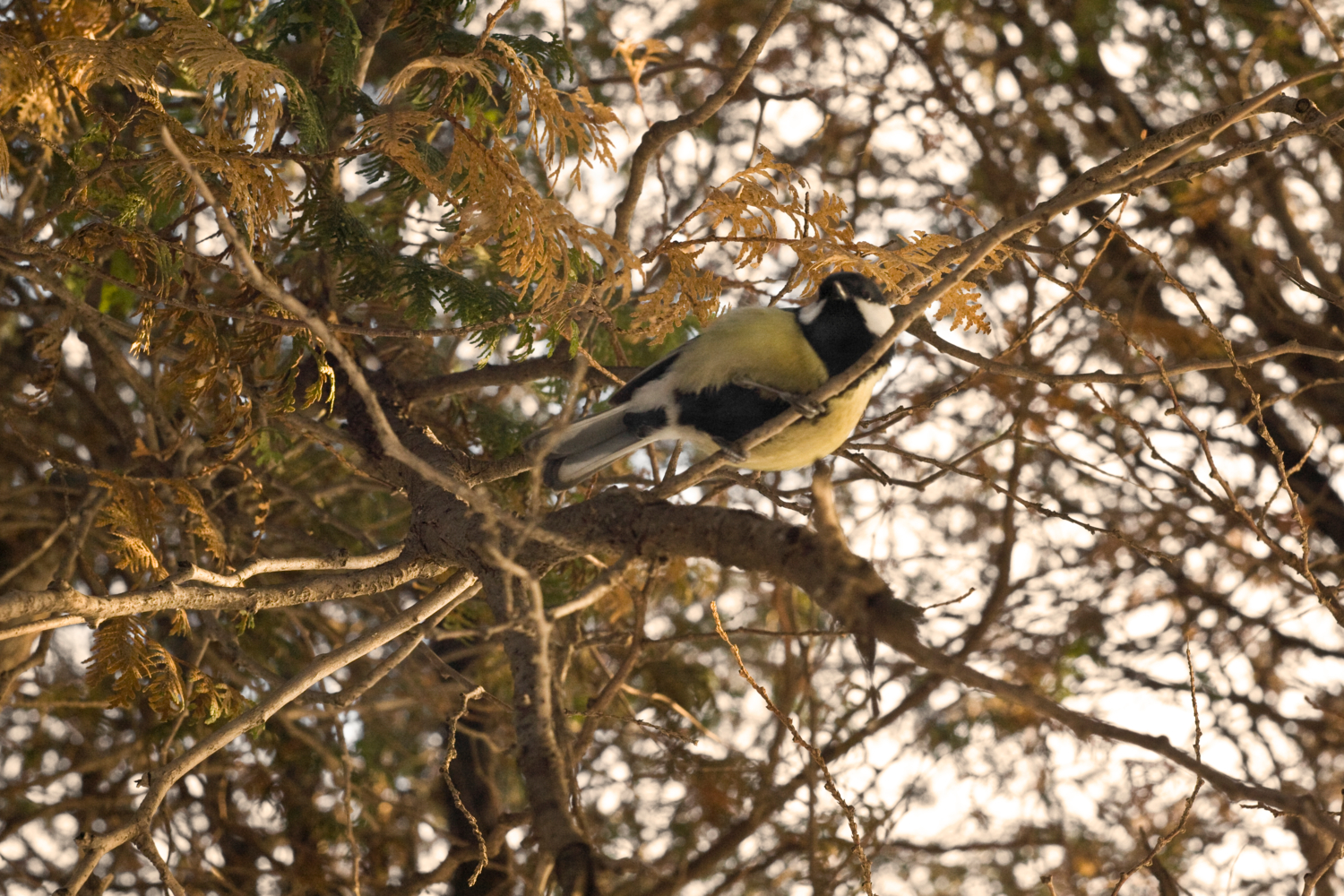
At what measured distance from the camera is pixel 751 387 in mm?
2260

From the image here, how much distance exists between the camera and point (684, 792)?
14.2 ft

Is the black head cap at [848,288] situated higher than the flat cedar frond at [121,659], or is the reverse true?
the black head cap at [848,288]

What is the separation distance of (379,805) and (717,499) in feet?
6.17

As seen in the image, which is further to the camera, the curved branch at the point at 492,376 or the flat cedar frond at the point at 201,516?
the curved branch at the point at 492,376

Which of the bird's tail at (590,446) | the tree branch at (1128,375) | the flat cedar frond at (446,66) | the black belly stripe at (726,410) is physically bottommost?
the tree branch at (1128,375)

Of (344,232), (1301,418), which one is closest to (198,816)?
(344,232)

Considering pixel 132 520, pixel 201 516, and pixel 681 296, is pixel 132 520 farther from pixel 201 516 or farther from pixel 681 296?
pixel 681 296

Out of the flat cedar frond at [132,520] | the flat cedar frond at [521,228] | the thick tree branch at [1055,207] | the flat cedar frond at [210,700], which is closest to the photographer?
the thick tree branch at [1055,207]

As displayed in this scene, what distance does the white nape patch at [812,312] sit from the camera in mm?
2417

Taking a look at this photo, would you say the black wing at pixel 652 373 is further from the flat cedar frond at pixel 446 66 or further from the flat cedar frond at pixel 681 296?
the flat cedar frond at pixel 446 66

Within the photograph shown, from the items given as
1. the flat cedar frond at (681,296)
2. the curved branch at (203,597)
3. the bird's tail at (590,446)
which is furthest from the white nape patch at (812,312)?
the curved branch at (203,597)

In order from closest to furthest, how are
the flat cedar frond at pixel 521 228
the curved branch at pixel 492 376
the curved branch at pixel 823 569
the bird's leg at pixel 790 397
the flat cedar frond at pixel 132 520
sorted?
the curved branch at pixel 823 569, the bird's leg at pixel 790 397, the flat cedar frond at pixel 521 228, the flat cedar frond at pixel 132 520, the curved branch at pixel 492 376

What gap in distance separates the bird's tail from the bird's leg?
28 cm

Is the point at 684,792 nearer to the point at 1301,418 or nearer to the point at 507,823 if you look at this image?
the point at 507,823
